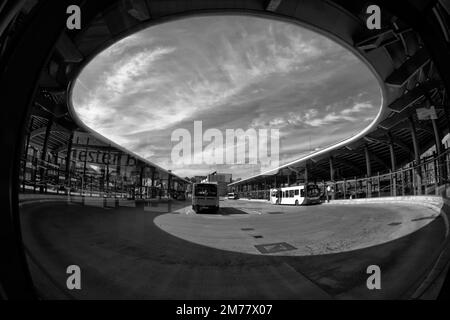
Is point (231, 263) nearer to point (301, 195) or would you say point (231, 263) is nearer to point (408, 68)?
point (408, 68)

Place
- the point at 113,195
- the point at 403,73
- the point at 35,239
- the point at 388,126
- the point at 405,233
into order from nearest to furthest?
the point at 35,239, the point at 405,233, the point at 403,73, the point at 388,126, the point at 113,195

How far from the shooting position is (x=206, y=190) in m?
20.1

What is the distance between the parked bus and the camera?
1902 cm

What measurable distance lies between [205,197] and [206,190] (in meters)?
0.94

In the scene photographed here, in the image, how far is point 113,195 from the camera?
27.2 metres

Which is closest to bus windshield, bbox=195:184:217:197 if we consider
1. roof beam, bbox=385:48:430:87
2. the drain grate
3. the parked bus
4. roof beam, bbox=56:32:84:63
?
the parked bus

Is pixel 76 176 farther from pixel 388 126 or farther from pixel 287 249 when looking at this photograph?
pixel 388 126

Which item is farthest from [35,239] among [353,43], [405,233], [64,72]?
[353,43]

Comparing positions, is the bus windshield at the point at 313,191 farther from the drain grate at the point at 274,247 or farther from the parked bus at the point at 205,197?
the drain grate at the point at 274,247

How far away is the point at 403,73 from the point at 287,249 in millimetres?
13751

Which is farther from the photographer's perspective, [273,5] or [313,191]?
[313,191]

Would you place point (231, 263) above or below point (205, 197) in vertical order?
below

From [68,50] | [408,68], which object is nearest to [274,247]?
→ [68,50]

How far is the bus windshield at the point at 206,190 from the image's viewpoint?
1983 centimetres
